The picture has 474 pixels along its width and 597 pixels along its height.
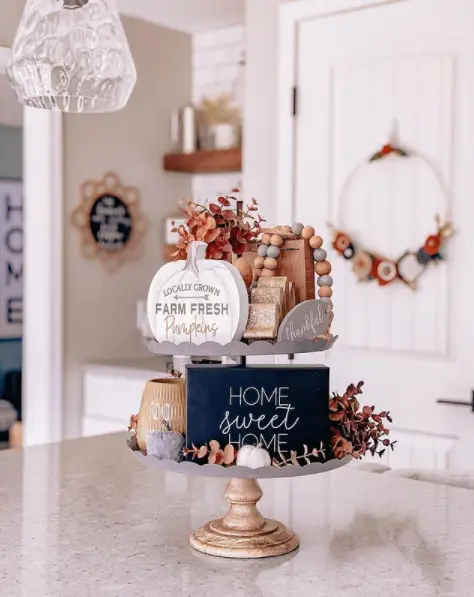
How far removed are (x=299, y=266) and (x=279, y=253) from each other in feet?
0.12

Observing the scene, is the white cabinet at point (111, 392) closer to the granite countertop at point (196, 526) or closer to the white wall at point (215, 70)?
the white wall at point (215, 70)

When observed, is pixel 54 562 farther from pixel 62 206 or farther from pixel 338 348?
pixel 62 206

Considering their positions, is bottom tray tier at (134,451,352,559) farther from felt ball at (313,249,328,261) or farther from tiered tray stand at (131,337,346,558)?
felt ball at (313,249,328,261)

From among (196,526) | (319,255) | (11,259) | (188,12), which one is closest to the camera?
(319,255)

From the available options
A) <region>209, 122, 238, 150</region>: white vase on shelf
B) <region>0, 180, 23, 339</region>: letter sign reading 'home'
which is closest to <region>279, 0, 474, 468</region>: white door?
<region>209, 122, 238, 150</region>: white vase on shelf

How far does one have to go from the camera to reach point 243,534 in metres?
1.31

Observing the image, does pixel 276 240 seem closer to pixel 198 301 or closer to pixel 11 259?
pixel 198 301

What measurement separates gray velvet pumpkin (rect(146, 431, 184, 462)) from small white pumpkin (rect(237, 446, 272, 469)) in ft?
0.30

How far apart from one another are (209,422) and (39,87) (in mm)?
1111

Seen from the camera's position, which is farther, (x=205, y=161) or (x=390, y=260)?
(x=205, y=161)

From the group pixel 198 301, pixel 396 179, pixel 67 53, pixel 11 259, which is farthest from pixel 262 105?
pixel 11 259

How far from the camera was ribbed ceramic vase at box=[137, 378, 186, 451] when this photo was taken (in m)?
1.27

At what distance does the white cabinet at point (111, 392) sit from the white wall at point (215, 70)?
1001 millimetres

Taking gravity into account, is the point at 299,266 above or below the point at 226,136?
below
